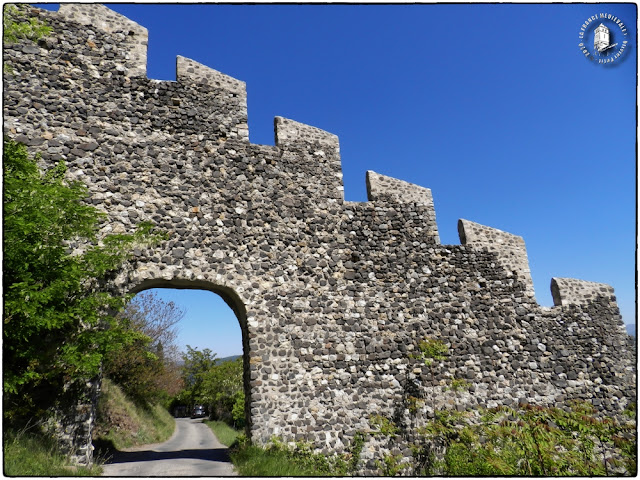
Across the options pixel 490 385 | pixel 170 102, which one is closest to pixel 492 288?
pixel 490 385

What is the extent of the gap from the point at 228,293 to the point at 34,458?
365 centimetres

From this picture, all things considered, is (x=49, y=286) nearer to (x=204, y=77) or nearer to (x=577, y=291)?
(x=204, y=77)

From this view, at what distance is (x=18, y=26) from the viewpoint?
19.5 ft

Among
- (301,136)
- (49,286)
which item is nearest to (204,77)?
(301,136)

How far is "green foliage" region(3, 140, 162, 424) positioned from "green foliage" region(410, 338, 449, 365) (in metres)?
5.44

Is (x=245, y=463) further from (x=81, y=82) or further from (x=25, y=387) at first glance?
(x=81, y=82)

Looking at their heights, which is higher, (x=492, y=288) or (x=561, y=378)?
(x=492, y=288)

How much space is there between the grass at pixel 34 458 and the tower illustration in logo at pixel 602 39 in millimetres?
9451

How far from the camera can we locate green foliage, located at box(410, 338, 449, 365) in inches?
315

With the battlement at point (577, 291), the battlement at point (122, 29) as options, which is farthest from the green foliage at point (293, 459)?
the battlement at point (122, 29)

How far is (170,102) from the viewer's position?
26.2 ft

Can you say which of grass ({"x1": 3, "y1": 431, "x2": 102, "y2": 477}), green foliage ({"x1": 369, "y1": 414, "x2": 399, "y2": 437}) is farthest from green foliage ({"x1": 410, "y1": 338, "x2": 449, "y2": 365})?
grass ({"x1": 3, "y1": 431, "x2": 102, "y2": 477})

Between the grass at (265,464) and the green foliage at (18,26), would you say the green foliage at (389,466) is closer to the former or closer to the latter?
the grass at (265,464)

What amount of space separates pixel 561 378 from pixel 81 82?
37.4 feet
